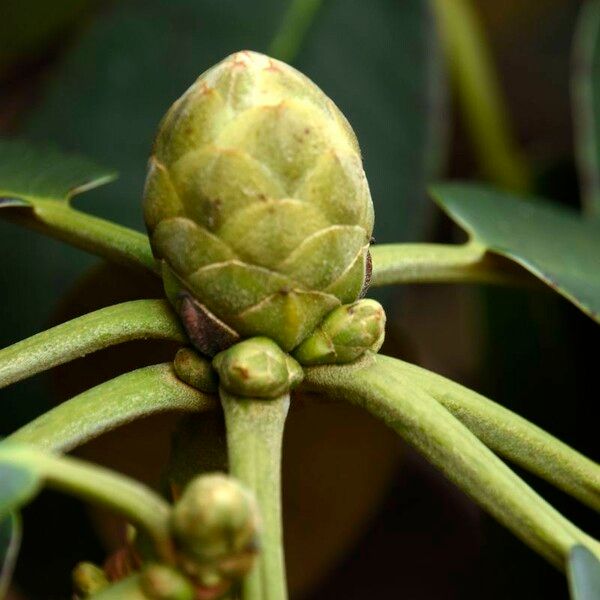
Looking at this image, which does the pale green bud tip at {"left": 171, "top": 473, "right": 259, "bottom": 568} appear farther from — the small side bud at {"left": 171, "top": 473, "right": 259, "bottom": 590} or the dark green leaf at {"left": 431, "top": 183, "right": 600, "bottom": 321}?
the dark green leaf at {"left": 431, "top": 183, "right": 600, "bottom": 321}

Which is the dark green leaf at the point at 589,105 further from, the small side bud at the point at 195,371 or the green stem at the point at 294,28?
the small side bud at the point at 195,371

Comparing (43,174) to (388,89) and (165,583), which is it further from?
(388,89)

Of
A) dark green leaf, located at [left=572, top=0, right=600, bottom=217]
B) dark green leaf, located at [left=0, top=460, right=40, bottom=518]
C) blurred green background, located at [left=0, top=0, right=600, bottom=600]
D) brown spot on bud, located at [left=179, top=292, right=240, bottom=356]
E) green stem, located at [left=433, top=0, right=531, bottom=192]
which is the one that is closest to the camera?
dark green leaf, located at [left=0, top=460, right=40, bottom=518]

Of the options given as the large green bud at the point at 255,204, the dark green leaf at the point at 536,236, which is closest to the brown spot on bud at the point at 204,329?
the large green bud at the point at 255,204

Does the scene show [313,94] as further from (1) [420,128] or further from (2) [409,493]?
(2) [409,493]

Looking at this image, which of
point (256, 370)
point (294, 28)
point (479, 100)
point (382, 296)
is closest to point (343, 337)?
point (256, 370)

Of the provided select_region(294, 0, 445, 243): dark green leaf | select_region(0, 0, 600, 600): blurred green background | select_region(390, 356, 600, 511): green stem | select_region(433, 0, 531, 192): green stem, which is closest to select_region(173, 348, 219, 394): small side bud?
select_region(390, 356, 600, 511): green stem
